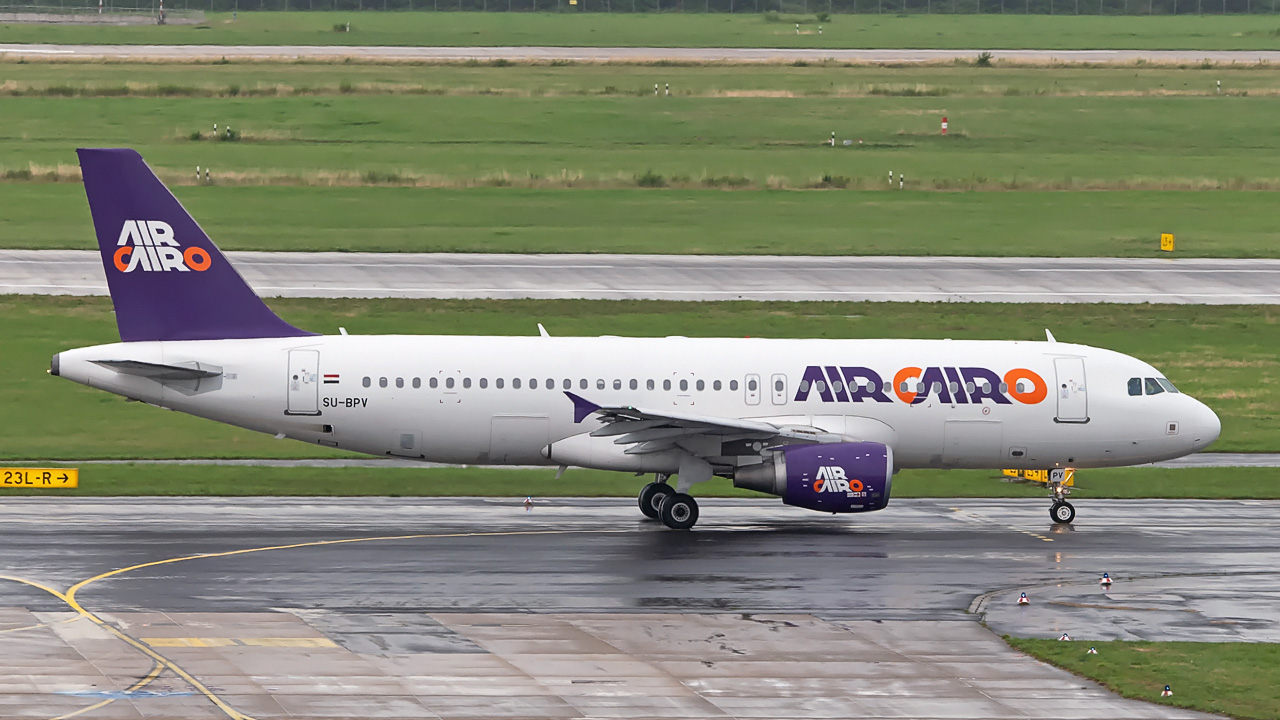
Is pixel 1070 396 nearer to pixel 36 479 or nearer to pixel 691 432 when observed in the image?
pixel 691 432

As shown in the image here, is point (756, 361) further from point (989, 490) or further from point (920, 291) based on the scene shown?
point (920, 291)

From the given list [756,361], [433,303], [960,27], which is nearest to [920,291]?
A: [433,303]

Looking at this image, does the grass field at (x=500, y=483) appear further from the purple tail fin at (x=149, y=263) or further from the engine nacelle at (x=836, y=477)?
the engine nacelle at (x=836, y=477)

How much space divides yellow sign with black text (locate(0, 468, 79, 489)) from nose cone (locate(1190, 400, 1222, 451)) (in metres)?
25.4

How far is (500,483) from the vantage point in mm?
41594

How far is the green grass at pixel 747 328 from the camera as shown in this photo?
48.4m

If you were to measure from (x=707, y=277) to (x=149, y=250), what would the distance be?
3163 centimetres

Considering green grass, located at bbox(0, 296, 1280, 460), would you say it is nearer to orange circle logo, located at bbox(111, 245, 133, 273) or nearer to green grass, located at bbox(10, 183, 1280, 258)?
orange circle logo, located at bbox(111, 245, 133, 273)

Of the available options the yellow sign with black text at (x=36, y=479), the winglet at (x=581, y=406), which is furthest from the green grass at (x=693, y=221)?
the winglet at (x=581, y=406)

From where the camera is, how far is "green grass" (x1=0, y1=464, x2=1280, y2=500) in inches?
1572

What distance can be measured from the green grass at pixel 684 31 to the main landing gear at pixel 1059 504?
4738 inches

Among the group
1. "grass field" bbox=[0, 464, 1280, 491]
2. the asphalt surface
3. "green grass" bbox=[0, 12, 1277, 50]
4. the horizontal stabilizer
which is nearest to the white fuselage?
the horizontal stabilizer

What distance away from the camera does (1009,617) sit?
28438mm

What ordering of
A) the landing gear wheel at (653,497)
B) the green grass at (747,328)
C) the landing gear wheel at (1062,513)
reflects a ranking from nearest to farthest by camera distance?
the landing gear wheel at (653,497) → the landing gear wheel at (1062,513) → the green grass at (747,328)
